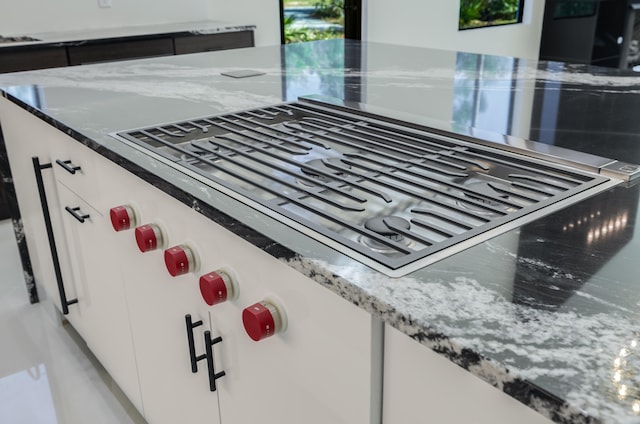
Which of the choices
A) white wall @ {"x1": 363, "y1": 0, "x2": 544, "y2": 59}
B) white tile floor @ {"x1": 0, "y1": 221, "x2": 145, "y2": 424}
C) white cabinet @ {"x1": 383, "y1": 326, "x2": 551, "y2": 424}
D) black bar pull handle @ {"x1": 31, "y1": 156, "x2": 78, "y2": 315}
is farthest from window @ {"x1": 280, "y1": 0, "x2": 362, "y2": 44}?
white cabinet @ {"x1": 383, "y1": 326, "x2": 551, "y2": 424}

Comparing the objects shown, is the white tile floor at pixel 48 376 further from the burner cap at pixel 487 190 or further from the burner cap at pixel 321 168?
the burner cap at pixel 487 190

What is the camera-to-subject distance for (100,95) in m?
1.63

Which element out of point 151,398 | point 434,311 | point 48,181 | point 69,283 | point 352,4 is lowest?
point 151,398

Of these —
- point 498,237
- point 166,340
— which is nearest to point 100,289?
point 166,340

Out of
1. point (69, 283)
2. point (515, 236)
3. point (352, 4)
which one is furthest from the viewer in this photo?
point (352, 4)

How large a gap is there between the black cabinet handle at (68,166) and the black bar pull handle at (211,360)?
636 mm

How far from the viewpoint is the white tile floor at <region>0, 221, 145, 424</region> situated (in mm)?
1708

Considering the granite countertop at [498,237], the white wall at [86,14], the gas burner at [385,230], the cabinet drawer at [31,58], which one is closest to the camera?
the granite countertop at [498,237]

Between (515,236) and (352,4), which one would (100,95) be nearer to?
(515,236)

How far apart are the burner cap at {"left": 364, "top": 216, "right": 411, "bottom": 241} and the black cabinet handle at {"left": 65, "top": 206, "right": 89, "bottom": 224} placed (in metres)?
0.93

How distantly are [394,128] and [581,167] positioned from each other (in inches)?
15.3

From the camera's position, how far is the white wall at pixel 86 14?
3.22 m

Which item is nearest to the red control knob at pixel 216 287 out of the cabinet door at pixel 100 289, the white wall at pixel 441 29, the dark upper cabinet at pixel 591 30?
the cabinet door at pixel 100 289

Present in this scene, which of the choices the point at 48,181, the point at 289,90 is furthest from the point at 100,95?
the point at 289,90
